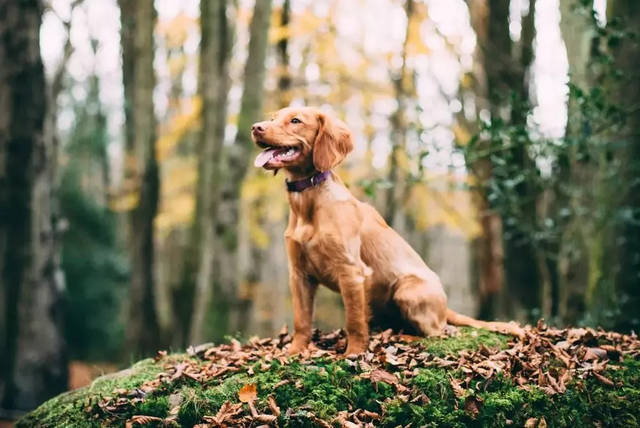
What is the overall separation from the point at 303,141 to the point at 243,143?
23.2 ft

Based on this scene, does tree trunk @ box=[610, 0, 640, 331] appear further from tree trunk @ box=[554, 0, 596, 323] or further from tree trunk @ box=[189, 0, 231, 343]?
tree trunk @ box=[189, 0, 231, 343]

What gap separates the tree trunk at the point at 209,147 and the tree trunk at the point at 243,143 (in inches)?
7.4

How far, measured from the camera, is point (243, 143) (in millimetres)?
11734

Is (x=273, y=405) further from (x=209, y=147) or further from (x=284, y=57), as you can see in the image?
(x=284, y=57)

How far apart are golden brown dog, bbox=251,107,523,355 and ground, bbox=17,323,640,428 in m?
0.23

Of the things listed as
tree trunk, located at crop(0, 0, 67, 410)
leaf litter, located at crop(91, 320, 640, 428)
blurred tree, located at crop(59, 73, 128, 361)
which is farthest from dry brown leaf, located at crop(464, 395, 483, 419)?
blurred tree, located at crop(59, 73, 128, 361)

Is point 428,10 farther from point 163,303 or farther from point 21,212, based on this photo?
point 21,212

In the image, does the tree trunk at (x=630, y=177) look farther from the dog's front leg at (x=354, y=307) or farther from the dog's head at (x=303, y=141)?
the dog's head at (x=303, y=141)

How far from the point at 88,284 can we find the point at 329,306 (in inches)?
256

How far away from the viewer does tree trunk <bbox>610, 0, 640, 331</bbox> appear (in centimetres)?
721

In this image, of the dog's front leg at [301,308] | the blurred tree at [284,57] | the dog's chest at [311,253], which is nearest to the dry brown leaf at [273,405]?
the dog's front leg at [301,308]

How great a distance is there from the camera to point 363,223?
5344 millimetres

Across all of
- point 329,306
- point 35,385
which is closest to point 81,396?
point 35,385

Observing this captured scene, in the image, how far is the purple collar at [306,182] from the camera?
4.97m
